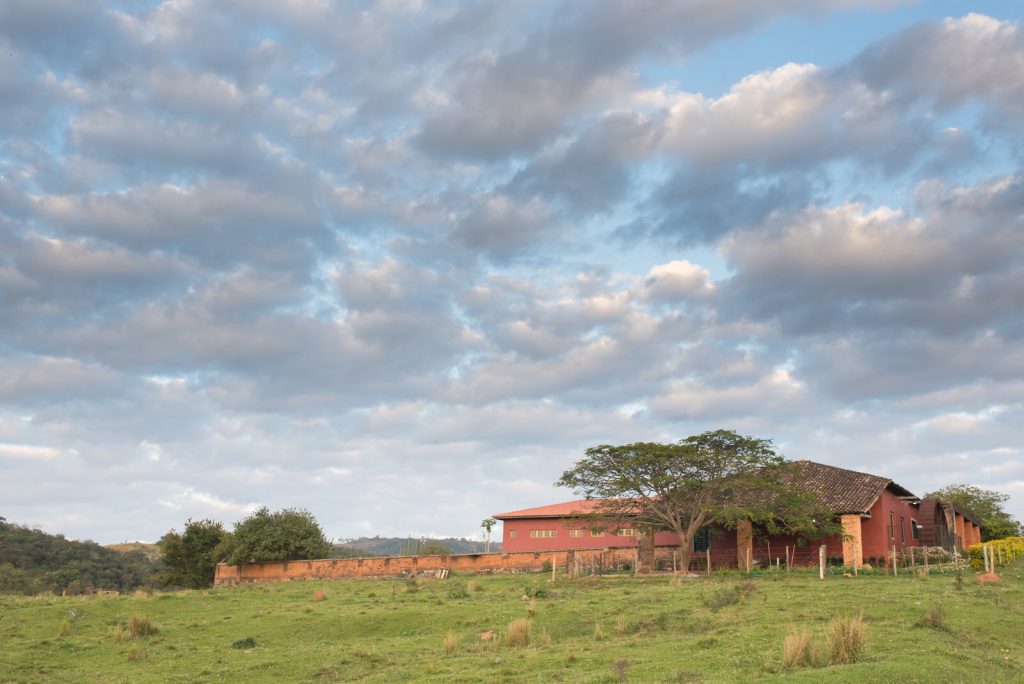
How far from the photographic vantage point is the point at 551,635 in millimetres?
25000

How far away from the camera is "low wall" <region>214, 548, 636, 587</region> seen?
55.8 meters

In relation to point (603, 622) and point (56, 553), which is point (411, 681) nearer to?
point (603, 622)

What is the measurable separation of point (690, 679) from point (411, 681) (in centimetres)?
614

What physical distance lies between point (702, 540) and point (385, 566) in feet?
69.2

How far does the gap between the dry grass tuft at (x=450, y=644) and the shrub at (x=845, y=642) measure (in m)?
9.54

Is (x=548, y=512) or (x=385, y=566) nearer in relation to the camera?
(x=385, y=566)

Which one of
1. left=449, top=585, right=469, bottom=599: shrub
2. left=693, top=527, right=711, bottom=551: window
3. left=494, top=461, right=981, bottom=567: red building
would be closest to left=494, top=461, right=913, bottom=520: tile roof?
left=494, top=461, right=981, bottom=567: red building

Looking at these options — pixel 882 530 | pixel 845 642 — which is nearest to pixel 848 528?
pixel 882 530

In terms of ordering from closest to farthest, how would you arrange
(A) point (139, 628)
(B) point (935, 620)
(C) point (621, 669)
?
1. (C) point (621, 669)
2. (B) point (935, 620)
3. (A) point (139, 628)

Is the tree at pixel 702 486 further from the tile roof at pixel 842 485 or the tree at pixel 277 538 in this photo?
the tree at pixel 277 538

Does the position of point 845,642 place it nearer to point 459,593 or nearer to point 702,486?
point 459,593

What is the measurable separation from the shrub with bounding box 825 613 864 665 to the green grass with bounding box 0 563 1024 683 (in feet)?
0.69

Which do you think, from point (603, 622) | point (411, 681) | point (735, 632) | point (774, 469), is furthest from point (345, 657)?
point (774, 469)

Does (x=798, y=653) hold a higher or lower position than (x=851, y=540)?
lower
